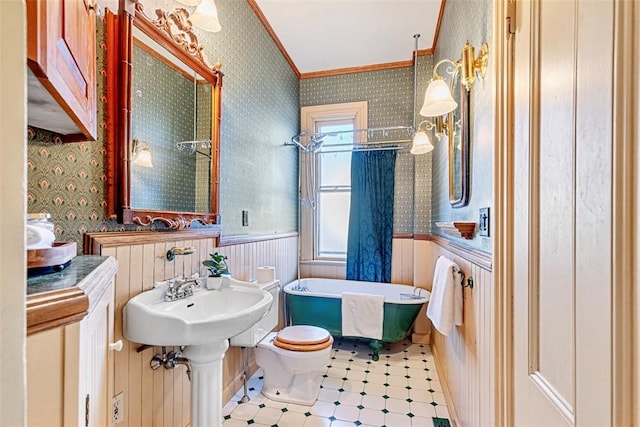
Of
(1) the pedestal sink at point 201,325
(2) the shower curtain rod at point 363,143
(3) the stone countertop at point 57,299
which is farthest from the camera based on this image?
(2) the shower curtain rod at point 363,143

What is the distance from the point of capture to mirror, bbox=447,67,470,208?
1.62 metres

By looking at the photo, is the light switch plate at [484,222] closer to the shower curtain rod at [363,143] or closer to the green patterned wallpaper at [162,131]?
the green patterned wallpaper at [162,131]

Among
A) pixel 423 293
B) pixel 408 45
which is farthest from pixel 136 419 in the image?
pixel 408 45

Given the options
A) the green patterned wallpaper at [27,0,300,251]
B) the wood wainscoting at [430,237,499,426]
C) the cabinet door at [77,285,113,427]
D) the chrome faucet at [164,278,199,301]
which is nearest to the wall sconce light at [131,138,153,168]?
the green patterned wallpaper at [27,0,300,251]

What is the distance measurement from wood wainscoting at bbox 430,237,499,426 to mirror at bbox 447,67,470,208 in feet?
1.06

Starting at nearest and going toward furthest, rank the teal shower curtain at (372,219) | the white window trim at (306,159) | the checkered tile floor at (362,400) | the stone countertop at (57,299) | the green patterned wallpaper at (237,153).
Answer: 1. the stone countertop at (57,299)
2. the green patterned wallpaper at (237,153)
3. the checkered tile floor at (362,400)
4. the teal shower curtain at (372,219)
5. the white window trim at (306,159)

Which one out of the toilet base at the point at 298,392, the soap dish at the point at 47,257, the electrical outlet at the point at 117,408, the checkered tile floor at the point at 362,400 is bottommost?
the checkered tile floor at the point at 362,400

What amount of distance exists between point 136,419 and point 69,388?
1123mm

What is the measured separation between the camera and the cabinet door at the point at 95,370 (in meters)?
0.58

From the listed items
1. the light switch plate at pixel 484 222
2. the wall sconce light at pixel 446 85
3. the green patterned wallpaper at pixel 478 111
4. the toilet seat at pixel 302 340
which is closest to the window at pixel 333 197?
the toilet seat at pixel 302 340

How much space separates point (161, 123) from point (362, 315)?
84.8 inches

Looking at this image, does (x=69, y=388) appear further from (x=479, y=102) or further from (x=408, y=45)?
(x=408, y=45)

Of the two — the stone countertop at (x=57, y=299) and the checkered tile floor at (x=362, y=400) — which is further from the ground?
the stone countertop at (x=57, y=299)

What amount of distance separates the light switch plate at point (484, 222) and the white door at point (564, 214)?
1.19 feet
